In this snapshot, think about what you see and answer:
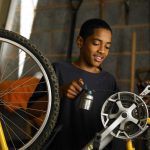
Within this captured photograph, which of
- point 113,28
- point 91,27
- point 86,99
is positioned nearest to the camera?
point 86,99

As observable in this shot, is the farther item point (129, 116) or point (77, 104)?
point (77, 104)

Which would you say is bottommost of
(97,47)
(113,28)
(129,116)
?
(129,116)

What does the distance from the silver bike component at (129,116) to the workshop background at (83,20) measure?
3.51 feet

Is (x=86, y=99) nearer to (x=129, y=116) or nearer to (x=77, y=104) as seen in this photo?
(x=129, y=116)

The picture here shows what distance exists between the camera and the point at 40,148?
1188mm

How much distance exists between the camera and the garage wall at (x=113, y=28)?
232 centimetres

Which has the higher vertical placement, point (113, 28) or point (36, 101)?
point (113, 28)

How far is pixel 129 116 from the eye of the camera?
113cm

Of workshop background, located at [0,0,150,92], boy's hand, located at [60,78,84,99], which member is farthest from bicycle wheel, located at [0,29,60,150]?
workshop background, located at [0,0,150,92]

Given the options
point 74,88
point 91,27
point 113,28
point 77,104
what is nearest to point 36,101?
point 77,104

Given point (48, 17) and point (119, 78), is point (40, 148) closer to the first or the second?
point (119, 78)

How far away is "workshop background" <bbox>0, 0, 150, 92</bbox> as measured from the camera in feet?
7.57

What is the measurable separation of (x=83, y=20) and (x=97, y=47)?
1087mm

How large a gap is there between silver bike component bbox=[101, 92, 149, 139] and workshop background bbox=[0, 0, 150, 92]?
1069 mm
